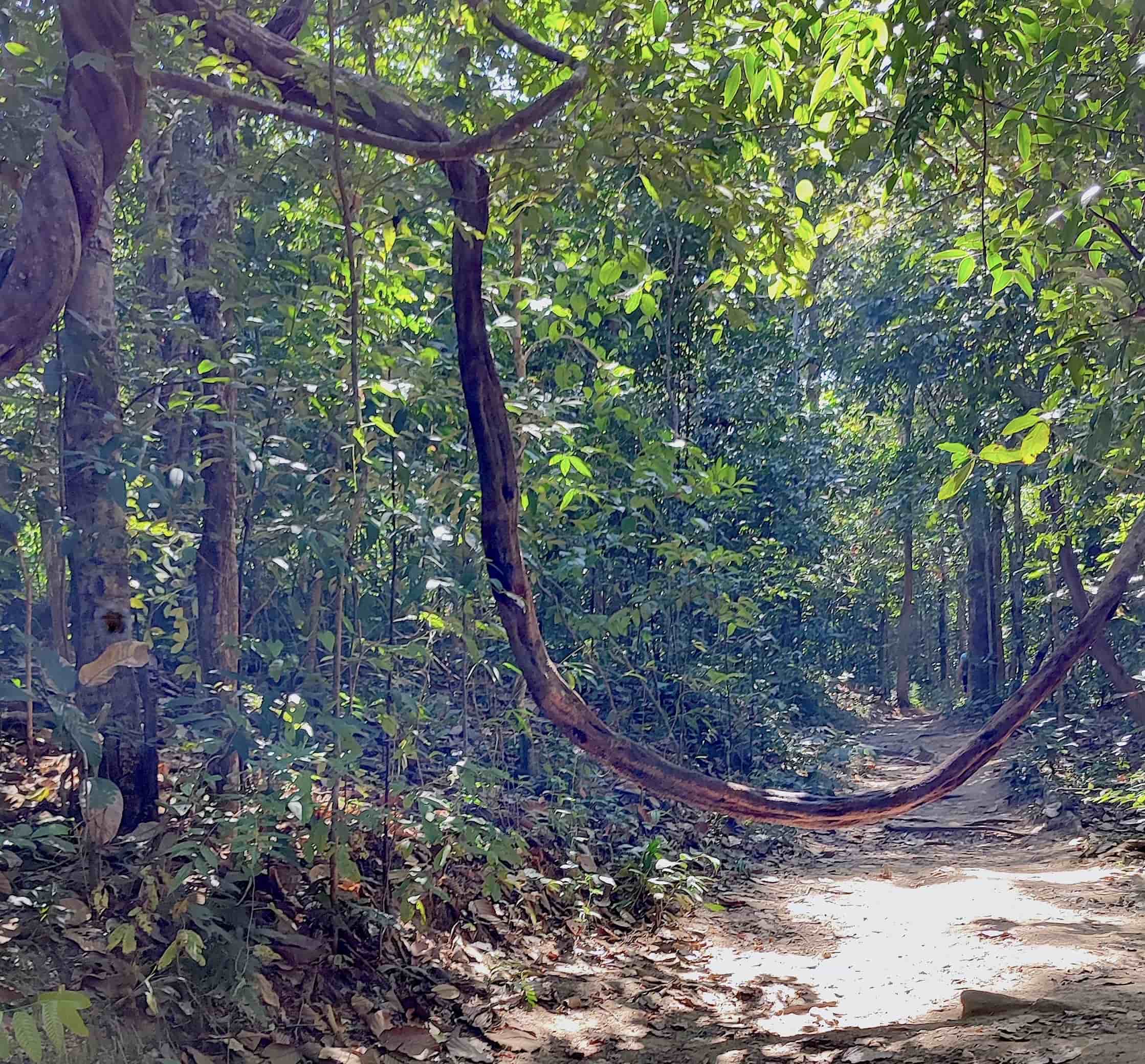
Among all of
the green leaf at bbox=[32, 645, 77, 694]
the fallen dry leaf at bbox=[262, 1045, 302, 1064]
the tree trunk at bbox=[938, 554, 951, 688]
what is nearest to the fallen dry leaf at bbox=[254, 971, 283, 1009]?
the fallen dry leaf at bbox=[262, 1045, 302, 1064]

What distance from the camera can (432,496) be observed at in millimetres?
4289

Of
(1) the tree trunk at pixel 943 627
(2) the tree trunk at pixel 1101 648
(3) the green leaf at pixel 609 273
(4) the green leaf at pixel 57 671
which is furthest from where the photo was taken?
(1) the tree trunk at pixel 943 627

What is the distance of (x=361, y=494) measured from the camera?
380 centimetres

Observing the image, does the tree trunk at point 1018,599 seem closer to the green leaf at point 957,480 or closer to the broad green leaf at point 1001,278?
the broad green leaf at point 1001,278

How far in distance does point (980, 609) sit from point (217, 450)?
16.8 meters

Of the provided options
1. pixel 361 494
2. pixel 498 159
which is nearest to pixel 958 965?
pixel 361 494

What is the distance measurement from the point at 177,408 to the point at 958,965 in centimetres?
436

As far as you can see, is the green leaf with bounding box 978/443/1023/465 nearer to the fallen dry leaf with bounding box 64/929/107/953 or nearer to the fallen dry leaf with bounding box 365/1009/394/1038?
Answer: the fallen dry leaf with bounding box 365/1009/394/1038

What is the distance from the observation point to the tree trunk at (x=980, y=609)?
54.3ft

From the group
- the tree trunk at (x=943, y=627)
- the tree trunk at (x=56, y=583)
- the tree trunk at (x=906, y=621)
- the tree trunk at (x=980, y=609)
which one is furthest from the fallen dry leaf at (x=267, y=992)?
the tree trunk at (x=943, y=627)

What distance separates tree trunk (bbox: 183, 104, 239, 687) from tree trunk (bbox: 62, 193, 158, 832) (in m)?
0.36

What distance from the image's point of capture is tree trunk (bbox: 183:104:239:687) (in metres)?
4.13

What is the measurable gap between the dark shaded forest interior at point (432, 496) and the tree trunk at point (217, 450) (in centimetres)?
2

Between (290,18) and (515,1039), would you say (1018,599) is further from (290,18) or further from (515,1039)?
(290,18)
